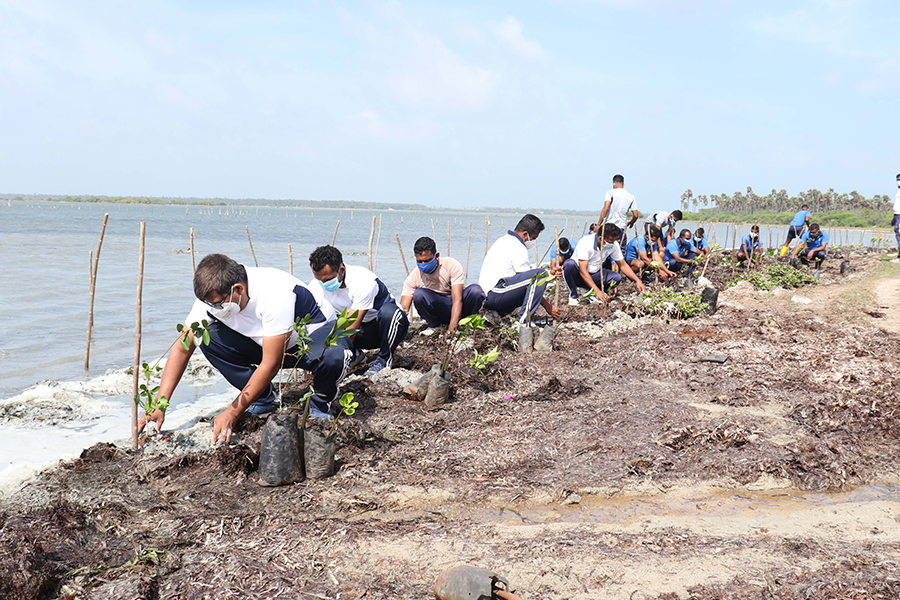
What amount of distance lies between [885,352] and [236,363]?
18.4ft

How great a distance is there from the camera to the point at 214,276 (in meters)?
3.18

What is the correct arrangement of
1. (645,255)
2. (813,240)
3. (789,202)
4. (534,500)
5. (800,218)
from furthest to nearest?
(789,202)
(800,218)
(813,240)
(645,255)
(534,500)

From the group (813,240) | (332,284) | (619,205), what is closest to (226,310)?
(332,284)

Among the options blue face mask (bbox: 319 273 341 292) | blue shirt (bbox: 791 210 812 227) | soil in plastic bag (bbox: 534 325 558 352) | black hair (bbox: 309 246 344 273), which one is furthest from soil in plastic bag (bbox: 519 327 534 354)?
blue shirt (bbox: 791 210 812 227)

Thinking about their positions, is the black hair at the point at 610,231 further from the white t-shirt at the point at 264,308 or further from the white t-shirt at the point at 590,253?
the white t-shirt at the point at 264,308

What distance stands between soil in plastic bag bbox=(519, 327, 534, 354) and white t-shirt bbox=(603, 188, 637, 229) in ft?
13.1

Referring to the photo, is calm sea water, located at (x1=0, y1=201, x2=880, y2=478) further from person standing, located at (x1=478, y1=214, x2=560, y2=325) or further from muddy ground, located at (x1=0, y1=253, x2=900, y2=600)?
person standing, located at (x1=478, y1=214, x2=560, y2=325)

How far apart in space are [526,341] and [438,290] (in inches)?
41.6

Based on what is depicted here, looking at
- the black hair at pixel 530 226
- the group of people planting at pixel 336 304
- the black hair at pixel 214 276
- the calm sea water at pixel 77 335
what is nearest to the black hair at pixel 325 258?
the group of people planting at pixel 336 304

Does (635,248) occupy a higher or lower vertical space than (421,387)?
higher

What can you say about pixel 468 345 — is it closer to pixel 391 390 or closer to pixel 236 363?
pixel 391 390

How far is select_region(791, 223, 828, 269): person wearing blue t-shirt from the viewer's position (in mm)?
12625

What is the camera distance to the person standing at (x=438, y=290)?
580 centimetres

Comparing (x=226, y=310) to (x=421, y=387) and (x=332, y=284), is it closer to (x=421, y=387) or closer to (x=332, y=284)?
(x=332, y=284)
